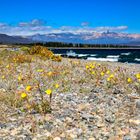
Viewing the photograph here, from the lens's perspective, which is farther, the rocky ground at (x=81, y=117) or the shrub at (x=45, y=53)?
the shrub at (x=45, y=53)

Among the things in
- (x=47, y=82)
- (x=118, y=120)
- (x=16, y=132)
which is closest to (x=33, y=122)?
(x=16, y=132)

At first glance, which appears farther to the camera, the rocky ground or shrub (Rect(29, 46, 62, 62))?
shrub (Rect(29, 46, 62, 62))

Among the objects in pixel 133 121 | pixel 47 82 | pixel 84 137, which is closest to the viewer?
pixel 84 137

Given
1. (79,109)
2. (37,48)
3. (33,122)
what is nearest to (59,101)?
(79,109)

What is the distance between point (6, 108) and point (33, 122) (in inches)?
64.2

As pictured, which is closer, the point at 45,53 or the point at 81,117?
the point at 81,117

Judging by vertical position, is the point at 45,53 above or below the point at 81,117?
above

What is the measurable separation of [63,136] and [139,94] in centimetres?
430

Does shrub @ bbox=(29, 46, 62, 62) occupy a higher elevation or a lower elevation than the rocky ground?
higher

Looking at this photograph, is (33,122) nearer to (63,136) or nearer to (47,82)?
(63,136)

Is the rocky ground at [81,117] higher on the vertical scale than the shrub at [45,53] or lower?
lower

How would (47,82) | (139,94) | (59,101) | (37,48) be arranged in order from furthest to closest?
1. (37,48)
2. (47,82)
3. (139,94)
4. (59,101)

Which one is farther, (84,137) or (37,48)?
(37,48)

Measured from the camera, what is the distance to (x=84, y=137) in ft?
25.3
